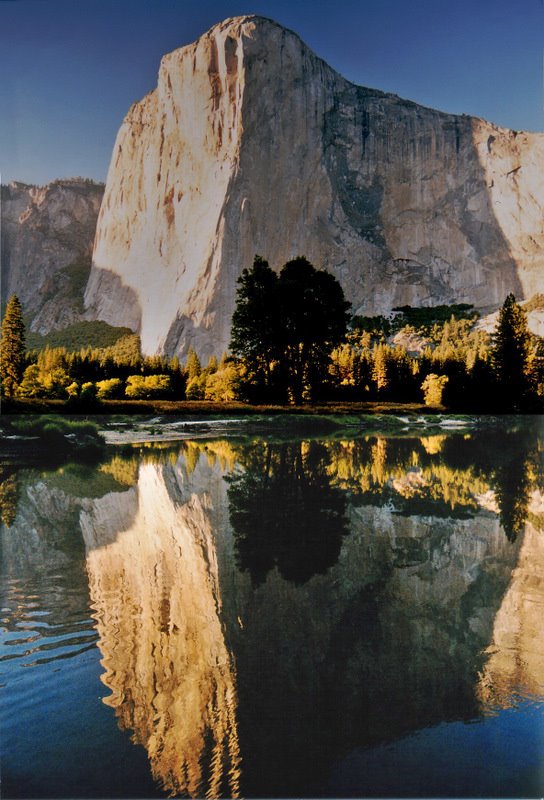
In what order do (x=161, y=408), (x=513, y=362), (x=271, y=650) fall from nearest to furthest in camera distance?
(x=271, y=650) → (x=161, y=408) → (x=513, y=362)

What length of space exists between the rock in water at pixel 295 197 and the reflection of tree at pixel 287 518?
44.2ft

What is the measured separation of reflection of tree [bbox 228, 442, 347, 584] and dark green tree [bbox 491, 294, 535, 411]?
28.3 ft

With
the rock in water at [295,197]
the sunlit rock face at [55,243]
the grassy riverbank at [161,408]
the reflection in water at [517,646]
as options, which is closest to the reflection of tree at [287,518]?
the reflection in water at [517,646]

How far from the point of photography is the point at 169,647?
1248 millimetres

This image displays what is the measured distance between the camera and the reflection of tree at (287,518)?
5.74ft

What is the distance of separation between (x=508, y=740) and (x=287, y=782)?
1.29 ft

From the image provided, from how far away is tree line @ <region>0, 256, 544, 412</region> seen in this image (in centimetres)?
869

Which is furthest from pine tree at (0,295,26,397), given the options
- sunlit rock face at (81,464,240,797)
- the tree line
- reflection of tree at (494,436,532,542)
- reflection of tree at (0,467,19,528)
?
sunlit rock face at (81,464,240,797)

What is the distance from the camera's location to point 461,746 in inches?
38.7

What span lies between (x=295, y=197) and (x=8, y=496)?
34.9m

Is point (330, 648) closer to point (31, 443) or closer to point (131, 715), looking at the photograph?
point (131, 715)

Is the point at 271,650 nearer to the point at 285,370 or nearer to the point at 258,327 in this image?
the point at 285,370

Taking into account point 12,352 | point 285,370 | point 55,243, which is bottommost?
point 285,370

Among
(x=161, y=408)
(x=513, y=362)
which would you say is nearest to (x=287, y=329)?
(x=161, y=408)
